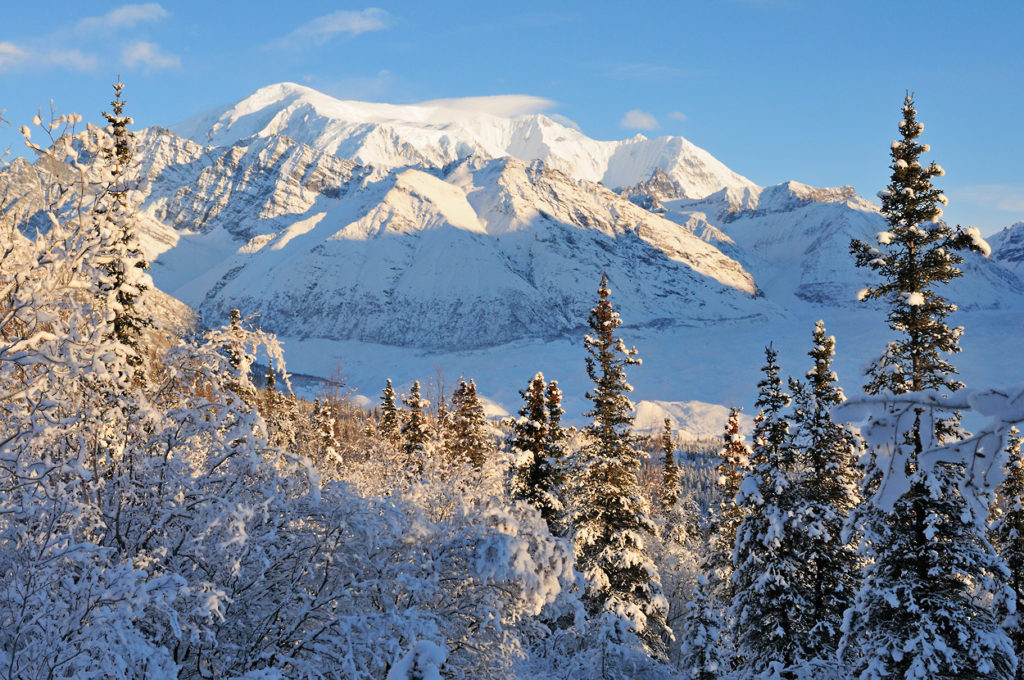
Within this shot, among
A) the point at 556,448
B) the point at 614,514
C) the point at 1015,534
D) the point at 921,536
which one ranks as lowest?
the point at 614,514

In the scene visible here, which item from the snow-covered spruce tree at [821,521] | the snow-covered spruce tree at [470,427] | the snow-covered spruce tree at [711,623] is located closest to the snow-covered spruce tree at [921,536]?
the snow-covered spruce tree at [821,521]

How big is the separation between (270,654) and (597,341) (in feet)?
62.0

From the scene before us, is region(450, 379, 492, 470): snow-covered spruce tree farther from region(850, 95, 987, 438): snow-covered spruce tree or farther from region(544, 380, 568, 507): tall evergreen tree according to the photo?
region(850, 95, 987, 438): snow-covered spruce tree

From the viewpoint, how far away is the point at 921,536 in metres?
13.0

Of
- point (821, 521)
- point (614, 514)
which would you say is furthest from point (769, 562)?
point (614, 514)

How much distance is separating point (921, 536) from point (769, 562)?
5.26 m

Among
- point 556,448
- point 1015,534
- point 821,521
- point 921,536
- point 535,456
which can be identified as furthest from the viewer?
point 556,448

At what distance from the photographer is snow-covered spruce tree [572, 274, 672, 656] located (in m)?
23.5

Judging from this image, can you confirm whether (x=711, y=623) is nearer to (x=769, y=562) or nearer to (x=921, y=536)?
(x=769, y=562)

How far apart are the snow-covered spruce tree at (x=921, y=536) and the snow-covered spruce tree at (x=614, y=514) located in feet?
32.1

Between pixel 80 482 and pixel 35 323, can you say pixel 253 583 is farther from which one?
pixel 35 323

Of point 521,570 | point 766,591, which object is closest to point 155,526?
point 521,570

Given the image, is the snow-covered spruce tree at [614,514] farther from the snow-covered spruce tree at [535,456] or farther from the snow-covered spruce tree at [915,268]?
the snow-covered spruce tree at [915,268]

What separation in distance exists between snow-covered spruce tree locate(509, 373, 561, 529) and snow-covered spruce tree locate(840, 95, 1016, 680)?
1404 centimetres
